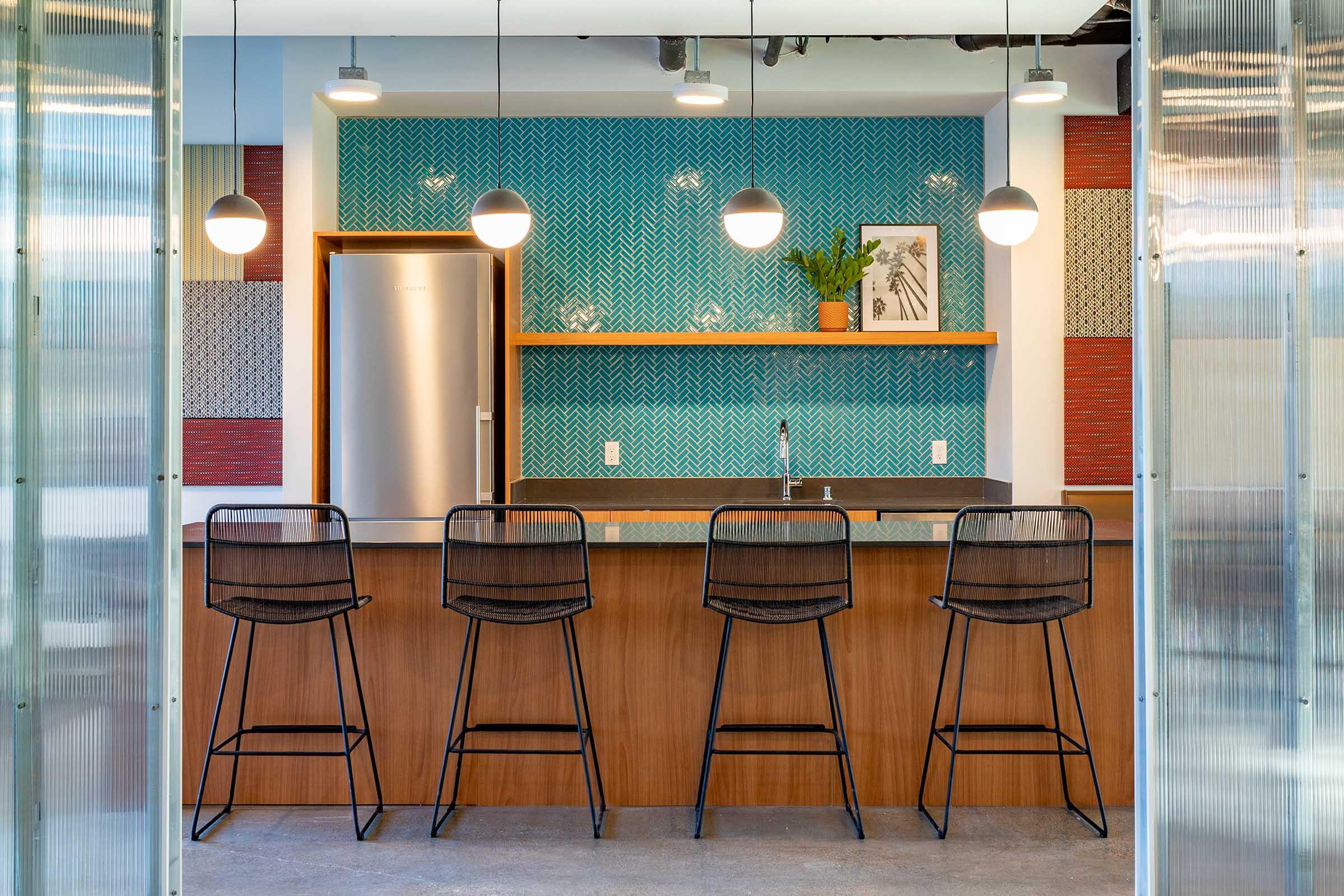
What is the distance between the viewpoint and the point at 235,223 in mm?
3617

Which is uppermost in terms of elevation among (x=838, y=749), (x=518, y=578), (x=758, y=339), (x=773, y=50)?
(x=773, y=50)

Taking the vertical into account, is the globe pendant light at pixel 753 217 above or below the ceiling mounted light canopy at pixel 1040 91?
below

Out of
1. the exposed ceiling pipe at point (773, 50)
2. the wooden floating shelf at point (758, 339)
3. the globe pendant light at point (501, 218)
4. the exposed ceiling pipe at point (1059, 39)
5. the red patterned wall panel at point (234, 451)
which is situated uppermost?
the exposed ceiling pipe at point (1059, 39)

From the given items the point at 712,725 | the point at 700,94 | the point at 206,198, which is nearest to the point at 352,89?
the point at 700,94

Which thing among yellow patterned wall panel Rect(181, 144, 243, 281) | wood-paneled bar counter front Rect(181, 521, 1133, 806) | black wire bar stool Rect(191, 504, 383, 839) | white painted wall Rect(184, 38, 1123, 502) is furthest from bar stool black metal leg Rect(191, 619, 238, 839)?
yellow patterned wall panel Rect(181, 144, 243, 281)

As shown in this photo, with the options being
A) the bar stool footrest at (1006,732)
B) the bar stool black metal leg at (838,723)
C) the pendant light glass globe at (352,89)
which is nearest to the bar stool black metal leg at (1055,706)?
the bar stool footrest at (1006,732)

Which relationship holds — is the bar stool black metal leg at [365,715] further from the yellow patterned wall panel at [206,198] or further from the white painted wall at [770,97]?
the yellow patterned wall panel at [206,198]

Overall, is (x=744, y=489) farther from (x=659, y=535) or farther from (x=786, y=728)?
(x=786, y=728)

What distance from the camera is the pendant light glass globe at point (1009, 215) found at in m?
3.41

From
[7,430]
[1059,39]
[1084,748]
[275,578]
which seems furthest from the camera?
[1059,39]

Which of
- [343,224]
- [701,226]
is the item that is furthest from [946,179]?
[343,224]

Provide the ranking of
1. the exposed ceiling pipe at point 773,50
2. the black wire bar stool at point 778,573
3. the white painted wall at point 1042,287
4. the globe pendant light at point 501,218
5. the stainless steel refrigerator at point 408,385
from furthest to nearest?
the white painted wall at point 1042,287 < the stainless steel refrigerator at point 408,385 < the exposed ceiling pipe at point 773,50 < the globe pendant light at point 501,218 < the black wire bar stool at point 778,573

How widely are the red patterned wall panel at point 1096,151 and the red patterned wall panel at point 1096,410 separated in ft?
2.39

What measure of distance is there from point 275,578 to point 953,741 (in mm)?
1999
